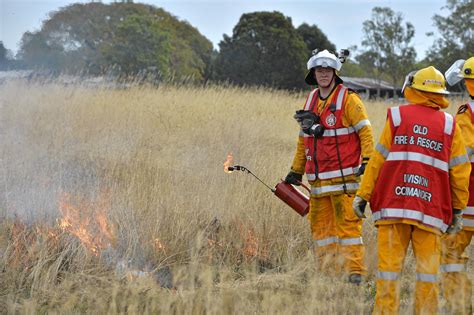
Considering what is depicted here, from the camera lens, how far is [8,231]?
5.29m

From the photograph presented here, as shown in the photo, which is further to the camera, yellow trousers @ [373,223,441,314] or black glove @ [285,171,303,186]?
black glove @ [285,171,303,186]

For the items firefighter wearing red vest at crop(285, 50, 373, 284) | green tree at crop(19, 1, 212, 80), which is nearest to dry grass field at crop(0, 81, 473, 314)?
firefighter wearing red vest at crop(285, 50, 373, 284)

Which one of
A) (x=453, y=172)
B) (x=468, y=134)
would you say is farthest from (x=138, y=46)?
(x=453, y=172)

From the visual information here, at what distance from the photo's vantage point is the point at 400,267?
12.9 ft

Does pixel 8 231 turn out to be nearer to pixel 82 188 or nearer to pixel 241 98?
pixel 82 188

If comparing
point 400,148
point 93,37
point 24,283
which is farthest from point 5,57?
Result: point 93,37

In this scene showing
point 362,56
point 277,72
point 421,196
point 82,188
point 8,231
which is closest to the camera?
point 421,196

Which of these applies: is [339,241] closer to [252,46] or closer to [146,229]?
[146,229]

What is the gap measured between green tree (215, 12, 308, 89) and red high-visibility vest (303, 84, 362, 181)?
20.8m

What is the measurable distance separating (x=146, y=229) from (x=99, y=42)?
16.8 m

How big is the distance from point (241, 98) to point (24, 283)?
8.30 metres

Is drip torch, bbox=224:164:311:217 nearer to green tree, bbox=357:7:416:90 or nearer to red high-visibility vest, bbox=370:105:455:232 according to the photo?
red high-visibility vest, bbox=370:105:455:232

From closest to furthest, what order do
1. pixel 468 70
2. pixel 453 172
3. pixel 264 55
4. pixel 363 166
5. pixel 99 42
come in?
pixel 453 172 → pixel 468 70 → pixel 363 166 → pixel 99 42 → pixel 264 55

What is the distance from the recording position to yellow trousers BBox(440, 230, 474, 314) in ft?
14.3
